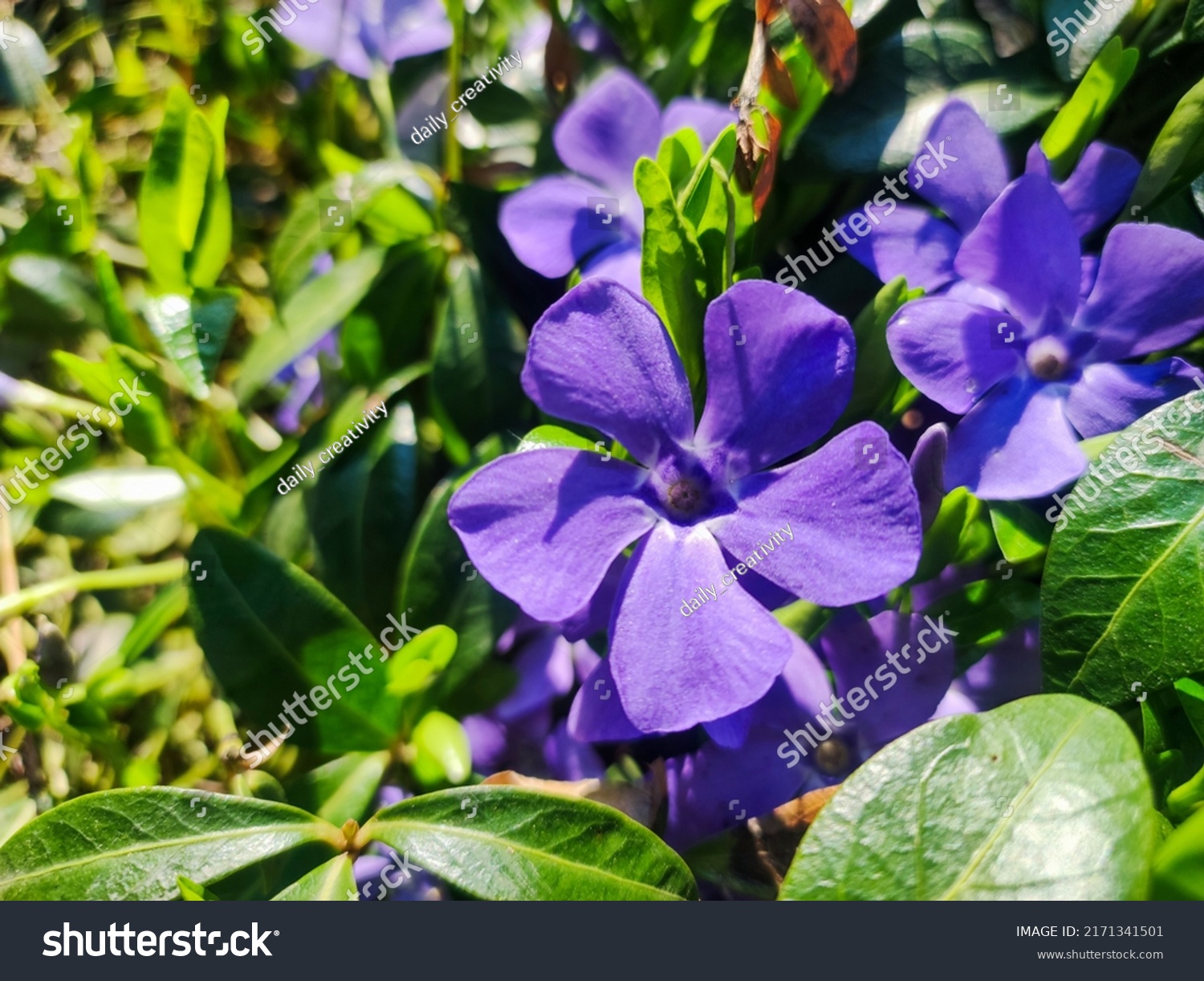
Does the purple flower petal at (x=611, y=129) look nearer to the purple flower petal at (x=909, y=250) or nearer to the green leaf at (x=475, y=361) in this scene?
the green leaf at (x=475, y=361)

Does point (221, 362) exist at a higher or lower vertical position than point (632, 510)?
lower

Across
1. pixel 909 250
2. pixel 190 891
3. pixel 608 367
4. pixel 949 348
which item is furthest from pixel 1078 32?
pixel 190 891

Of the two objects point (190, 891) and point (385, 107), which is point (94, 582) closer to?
point (190, 891)

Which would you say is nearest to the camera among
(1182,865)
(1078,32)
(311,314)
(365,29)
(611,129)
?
(1182,865)

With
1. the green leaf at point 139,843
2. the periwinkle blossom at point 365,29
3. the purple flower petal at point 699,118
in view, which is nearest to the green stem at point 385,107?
the periwinkle blossom at point 365,29
